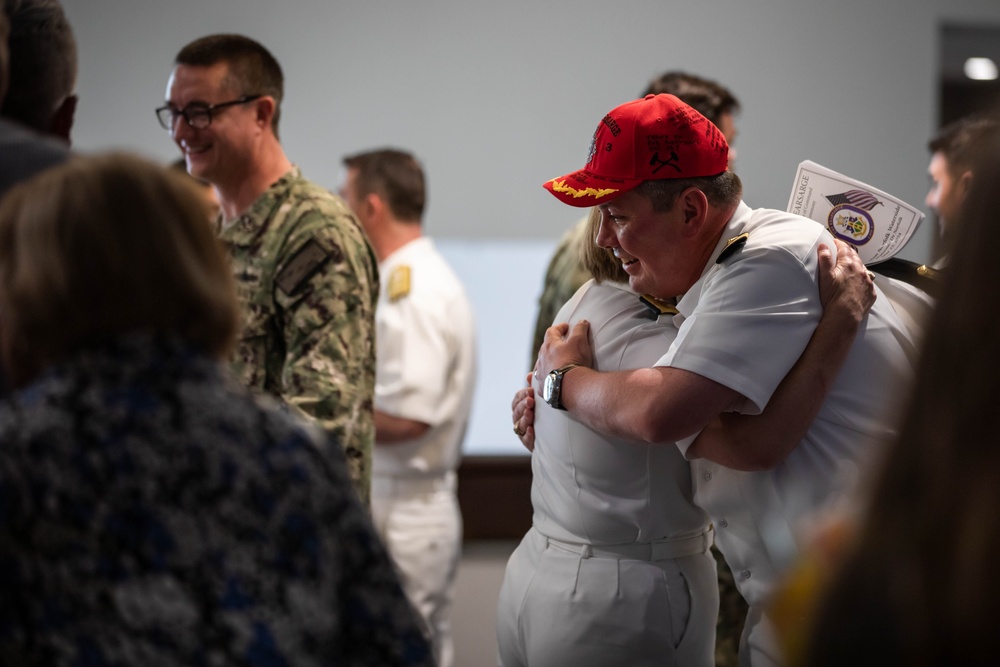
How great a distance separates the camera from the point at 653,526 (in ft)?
5.74

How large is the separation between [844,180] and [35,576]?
1.45 m

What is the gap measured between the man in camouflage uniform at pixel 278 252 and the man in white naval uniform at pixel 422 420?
3.61 feet

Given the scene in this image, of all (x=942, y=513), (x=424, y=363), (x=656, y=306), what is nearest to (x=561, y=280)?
(x=424, y=363)

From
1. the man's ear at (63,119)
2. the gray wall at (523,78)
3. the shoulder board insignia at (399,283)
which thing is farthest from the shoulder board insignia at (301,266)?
the gray wall at (523,78)

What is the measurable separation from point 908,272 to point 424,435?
1.89m

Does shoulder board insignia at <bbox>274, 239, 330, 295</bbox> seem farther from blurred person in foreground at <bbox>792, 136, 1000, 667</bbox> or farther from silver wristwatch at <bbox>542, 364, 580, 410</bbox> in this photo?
blurred person in foreground at <bbox>792, 136, 1000, 667</bbox>

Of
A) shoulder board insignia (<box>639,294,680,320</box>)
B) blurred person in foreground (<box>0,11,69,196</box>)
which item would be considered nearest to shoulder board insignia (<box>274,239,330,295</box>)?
shoulder board insignia (<box>639,294,680,320</box>)

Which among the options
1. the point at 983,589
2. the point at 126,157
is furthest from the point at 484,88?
the point at 983,589

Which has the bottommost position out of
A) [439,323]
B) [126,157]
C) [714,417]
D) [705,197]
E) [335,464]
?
[439,323]

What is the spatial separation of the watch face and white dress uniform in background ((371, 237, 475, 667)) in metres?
1.63

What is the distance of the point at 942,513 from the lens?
663 mm

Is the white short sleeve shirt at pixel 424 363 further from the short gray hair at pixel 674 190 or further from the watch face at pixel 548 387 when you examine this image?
the short gray hair at pixel 674 190

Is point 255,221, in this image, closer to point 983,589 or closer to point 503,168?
point 983,589

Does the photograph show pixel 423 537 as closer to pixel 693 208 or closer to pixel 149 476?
pixel 693 208
